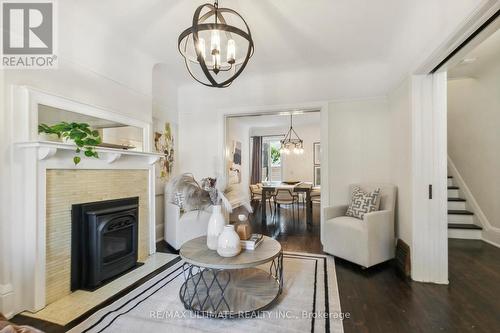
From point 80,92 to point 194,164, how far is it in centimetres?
220

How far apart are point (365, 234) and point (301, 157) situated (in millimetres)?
5666

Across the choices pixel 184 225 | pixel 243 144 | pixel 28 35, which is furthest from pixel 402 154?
pixel 243 144

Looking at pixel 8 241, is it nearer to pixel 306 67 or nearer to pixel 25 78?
pixel 25 78

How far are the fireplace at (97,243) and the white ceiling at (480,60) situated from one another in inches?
165

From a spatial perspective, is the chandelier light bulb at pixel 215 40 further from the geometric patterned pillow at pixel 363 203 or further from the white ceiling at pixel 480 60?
the white ceiling at pixel 480 60

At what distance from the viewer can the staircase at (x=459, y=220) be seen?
12.3 feet

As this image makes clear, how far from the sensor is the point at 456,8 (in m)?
1.71

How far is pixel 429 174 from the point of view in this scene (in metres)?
2.41

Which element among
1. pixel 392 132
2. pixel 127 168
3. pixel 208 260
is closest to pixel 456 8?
pixel 392 132

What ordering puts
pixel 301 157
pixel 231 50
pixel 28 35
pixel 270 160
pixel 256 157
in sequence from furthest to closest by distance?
pixel 270 160 → pixel 256 157 → pixel 301 157 → pixel 28 35 → pixel 231 50

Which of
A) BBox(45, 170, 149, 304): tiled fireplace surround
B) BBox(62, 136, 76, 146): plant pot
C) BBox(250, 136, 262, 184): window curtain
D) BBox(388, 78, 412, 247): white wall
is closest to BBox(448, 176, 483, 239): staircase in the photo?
BBox(388, 78, 412, 247): white wall

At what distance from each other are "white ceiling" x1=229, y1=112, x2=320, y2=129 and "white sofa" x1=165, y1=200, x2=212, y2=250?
12.2 ft

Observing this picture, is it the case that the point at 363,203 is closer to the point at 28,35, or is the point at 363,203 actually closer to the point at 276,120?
the point at 28,35

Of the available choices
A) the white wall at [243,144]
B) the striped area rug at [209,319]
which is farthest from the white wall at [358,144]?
the white wall at [243,144]
